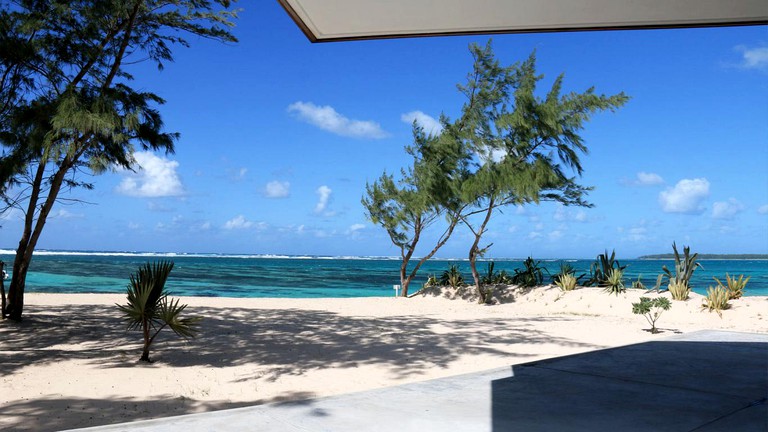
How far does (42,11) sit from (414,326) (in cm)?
784

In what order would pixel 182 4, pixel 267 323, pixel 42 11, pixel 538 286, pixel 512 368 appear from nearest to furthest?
pixel 512 368 → pixel 42 11 → pixel 182 4 → pixel 267 323 → pixel 538 286

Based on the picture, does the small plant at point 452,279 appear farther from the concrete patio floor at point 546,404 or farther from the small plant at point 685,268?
the concrete patio floor at point 546,404

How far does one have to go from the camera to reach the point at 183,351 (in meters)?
7.07

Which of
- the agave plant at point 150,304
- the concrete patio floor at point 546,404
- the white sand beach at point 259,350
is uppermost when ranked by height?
the agave plant at point 150,304

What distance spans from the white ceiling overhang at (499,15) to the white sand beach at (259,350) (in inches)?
118

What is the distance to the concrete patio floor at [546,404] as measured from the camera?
2926mm

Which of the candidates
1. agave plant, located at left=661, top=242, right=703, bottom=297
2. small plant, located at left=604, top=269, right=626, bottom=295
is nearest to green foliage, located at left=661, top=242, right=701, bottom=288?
agave plant, located at left=661, top=242, right=703, bottom=297

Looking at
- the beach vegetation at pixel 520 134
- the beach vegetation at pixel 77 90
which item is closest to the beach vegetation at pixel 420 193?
the beach vegetation at pixel 520 134

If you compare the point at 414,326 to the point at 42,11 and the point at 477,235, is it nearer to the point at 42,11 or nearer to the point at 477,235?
the point at 477,235

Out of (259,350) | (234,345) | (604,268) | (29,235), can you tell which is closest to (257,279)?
(604,268)

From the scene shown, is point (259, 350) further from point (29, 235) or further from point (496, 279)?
point (496, 279)

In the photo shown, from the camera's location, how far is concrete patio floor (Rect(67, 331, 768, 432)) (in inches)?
115

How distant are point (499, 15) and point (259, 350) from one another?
5.27 meters

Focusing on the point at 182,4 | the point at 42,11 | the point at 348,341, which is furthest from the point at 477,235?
the point at 42,11
